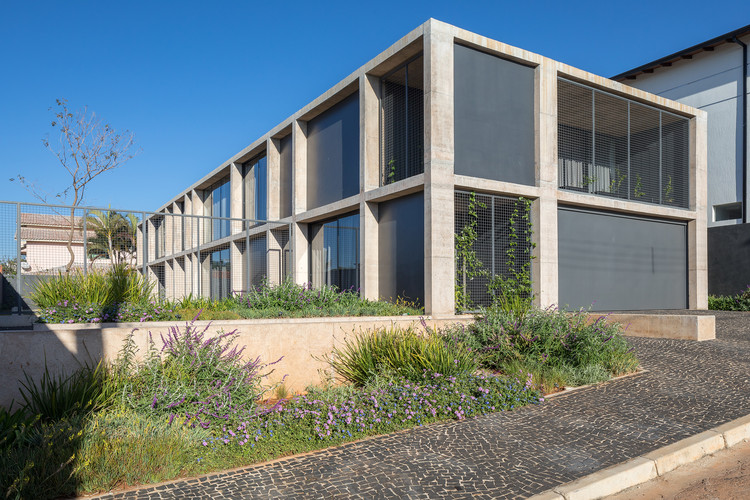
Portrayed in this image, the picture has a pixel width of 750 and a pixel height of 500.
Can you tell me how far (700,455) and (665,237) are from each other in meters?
14.2

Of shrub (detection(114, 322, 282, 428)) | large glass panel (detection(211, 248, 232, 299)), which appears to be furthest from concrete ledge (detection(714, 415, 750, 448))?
large glass panel (detection(211, 248, 232, 299))

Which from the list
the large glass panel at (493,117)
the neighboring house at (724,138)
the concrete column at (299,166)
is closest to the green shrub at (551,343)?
the large glass panel at (493,117)

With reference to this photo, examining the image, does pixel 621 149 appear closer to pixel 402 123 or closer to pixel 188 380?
pixel 402 123

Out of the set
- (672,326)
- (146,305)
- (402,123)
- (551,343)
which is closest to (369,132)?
(402,123)

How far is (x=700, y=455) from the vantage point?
5043 millimetres

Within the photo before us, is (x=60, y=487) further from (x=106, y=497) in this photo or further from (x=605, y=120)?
(x=605, y=120)

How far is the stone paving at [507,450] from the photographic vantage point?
4133 mm

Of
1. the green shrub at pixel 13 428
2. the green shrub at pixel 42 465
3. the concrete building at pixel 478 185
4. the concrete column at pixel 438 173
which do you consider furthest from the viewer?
the concrete building at pixel 478 185

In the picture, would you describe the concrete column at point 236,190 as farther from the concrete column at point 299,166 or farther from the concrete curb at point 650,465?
the concrete curb at point 650,465

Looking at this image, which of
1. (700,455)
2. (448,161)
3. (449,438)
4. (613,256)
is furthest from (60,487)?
(613,256)

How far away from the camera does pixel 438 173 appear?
36.6 feet

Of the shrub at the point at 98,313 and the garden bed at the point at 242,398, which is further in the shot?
the shrub at the point at 98,313

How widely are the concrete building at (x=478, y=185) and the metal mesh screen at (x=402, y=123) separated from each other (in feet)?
0.13

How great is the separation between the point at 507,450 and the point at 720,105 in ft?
69.7
